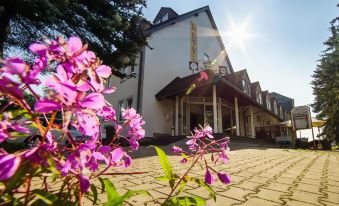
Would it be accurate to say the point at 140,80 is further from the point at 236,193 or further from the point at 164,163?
the point at 164,163

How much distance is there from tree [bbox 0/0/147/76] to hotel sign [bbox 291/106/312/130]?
15.3 meters

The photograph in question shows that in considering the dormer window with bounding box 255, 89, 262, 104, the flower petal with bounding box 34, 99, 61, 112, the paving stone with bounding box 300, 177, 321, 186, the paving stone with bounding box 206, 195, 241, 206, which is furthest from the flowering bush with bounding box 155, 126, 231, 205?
the dormer window with bounding box 255, 89, 262, 104

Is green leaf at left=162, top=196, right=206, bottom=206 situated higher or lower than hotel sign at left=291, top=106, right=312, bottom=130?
lower

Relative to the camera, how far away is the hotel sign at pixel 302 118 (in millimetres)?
20203

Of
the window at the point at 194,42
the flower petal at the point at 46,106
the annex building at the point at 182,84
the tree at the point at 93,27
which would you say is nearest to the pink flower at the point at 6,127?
the flower petal at the point at 46,106

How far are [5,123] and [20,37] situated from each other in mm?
11480

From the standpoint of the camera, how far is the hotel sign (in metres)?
20.2

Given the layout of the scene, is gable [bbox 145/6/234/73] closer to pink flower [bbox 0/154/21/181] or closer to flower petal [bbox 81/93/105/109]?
flower petal [bbox 81/93/105/109]

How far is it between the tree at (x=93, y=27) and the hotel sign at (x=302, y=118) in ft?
50.1

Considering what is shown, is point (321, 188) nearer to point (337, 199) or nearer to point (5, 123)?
point (337, 199)

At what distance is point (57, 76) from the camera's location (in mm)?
621

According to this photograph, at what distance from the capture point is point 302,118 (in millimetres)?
20484

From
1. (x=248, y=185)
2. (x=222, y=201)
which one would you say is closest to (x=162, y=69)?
(x=248, y=185)

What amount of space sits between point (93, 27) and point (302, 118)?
17.6m
